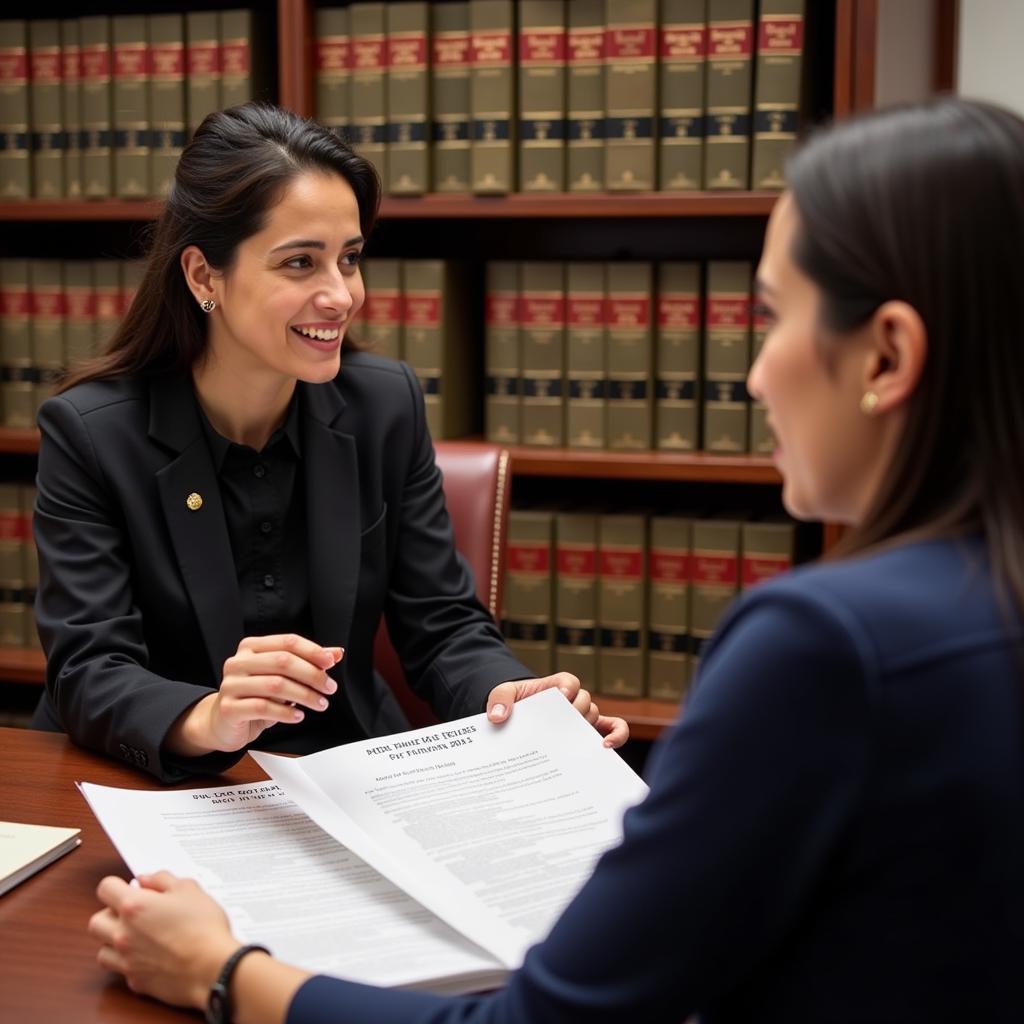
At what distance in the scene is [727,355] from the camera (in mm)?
2453

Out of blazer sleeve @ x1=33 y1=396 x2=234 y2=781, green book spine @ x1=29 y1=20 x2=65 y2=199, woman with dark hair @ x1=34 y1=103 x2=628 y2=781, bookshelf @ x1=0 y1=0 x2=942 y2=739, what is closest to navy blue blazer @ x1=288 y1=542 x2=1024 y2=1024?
blazer sleeve @ x1=33 y1=396 x2=234 y2=781

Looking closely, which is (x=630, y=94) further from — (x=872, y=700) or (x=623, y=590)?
(x=872, y=700)

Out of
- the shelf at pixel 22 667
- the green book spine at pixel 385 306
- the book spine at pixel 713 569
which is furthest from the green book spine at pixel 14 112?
the book spine at pixel 713 569

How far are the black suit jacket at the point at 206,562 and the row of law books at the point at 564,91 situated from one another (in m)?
0.77

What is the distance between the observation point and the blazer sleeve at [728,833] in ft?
2.07

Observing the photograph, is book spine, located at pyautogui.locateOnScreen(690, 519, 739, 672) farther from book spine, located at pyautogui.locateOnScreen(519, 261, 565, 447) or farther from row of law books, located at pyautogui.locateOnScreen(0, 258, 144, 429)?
row of law books, located at pyautogui.locateOnScreen(0, 258, 144, 429)

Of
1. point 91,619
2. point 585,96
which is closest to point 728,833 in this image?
point 91,619

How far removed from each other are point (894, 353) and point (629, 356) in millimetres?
1799

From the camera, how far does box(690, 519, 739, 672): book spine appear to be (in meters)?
2.49

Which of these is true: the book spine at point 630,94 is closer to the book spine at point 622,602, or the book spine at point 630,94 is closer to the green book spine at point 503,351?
the green book spine at point 503,351

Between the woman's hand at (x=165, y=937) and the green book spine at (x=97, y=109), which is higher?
the green book spine at (x=97, y=109)

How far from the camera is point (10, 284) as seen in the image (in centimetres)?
278

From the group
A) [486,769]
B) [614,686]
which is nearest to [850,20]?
[614,686]

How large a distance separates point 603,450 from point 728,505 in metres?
0.33
